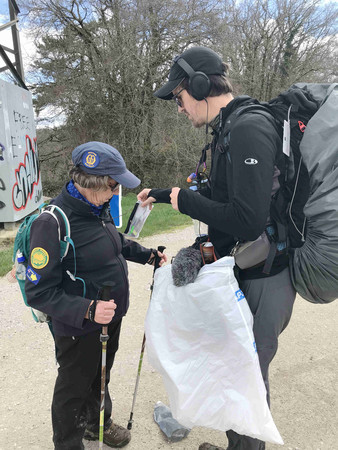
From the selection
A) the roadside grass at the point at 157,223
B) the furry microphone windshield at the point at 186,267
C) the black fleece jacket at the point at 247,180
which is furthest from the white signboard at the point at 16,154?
the black fleece jacket at the point at 247,180

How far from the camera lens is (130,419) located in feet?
8.90

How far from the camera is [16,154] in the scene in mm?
8203

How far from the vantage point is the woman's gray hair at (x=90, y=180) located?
2.03 metres

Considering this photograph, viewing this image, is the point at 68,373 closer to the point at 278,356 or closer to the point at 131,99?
the point at 278,356

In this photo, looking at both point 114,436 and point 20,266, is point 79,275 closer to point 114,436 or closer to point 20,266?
point 20,266

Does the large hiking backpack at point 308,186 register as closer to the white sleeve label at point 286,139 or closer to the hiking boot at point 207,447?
the white sleeve label at point 286,139

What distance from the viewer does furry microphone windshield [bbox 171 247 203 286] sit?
1.82 meters

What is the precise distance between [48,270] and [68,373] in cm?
67

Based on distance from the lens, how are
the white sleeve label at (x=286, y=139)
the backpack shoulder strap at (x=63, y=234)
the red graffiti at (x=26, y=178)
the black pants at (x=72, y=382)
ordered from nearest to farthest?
the white sleeve label at (x=286, y=139)
the backpack shoulder strap at (x=63, y=234)
the black pants at (x=72, y=382)
the red graffiti at (x=26, y=178)

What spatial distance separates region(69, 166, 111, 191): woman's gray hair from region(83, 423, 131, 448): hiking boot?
179 cm

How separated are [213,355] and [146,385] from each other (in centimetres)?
169

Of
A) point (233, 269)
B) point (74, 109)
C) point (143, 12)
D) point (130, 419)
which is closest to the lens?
point (233, 269)

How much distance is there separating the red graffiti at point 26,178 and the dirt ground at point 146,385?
4.11 meters

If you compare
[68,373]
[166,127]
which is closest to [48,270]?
[68,373]
